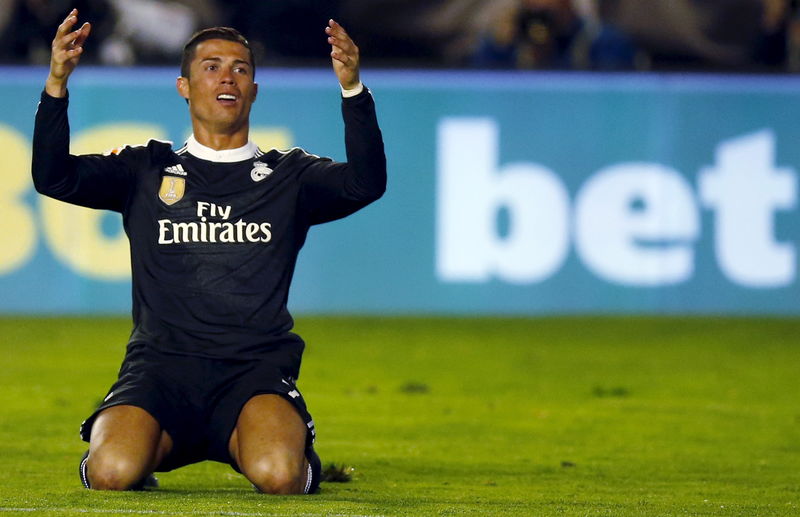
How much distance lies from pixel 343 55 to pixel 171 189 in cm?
94

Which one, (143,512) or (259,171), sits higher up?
(259,171)

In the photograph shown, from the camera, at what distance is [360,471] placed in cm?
703

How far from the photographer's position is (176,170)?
6.51 meters

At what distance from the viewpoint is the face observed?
6.35 metres

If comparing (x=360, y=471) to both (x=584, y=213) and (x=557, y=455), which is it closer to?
(x=557, y=455)

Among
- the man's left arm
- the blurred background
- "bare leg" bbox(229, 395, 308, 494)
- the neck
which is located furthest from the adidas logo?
the blurred background

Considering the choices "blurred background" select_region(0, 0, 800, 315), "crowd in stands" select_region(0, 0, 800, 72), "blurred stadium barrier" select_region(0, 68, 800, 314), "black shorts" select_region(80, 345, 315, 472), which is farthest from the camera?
"crowd in stands" select_region(0, 0, 800, 72)

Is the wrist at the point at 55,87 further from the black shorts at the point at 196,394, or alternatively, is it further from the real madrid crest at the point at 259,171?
the black shorts at the point at 196,394

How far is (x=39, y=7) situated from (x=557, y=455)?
24.0ft

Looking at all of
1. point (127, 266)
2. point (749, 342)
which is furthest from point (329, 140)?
point (749, 342)

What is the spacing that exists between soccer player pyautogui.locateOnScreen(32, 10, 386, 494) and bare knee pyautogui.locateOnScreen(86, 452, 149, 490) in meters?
0.01

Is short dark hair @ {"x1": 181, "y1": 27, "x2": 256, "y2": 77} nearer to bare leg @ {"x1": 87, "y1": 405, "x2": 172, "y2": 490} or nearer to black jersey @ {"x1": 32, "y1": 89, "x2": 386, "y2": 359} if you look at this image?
black jersey @ {"x1": 32, "y1": 89, "x2": 386, "y2": 359}

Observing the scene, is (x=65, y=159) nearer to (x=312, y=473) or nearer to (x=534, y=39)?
(x=312, y=473)

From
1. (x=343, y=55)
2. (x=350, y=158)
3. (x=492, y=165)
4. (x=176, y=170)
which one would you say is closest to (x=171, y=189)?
(x=176, y=170)
